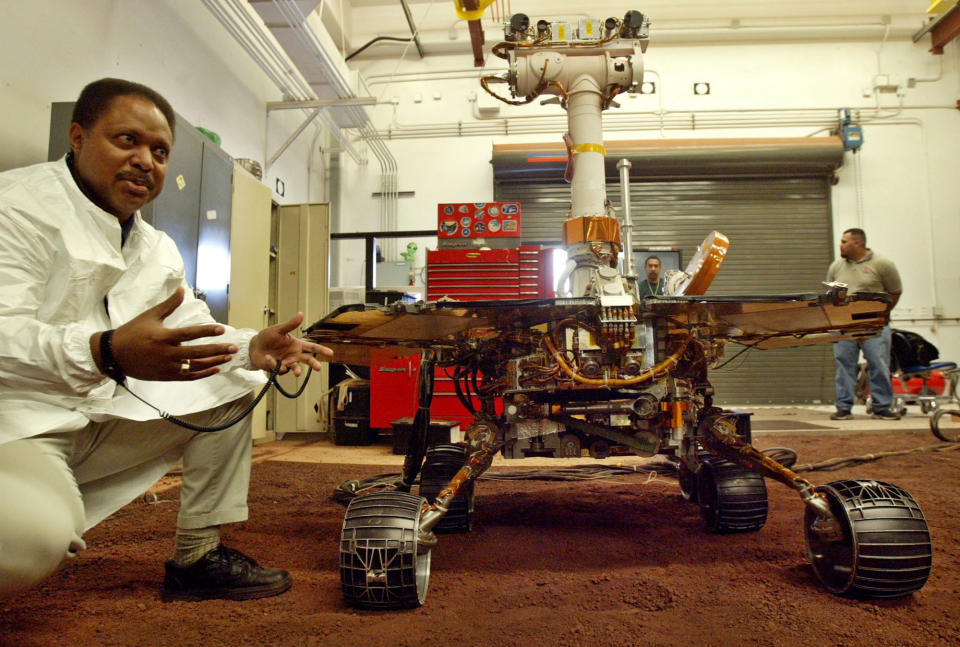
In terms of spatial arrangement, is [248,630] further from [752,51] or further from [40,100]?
[752,51]

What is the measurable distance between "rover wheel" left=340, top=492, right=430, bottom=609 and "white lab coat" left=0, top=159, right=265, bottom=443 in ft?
1.50

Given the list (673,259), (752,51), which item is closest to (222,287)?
(673,259)

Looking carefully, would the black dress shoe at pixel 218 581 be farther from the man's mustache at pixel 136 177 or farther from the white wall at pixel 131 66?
the white wall at pixel 131 66

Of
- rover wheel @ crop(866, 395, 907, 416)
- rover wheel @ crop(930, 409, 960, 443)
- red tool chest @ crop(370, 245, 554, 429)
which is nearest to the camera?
rover wheel @ crop(930, 409, 960, 443)

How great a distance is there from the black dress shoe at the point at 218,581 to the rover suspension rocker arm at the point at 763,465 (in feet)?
3.96

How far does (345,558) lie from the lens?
1.10 m

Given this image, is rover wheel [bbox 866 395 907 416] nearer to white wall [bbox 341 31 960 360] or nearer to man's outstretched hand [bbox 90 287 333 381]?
white wall [bbox 341 31 960 360]

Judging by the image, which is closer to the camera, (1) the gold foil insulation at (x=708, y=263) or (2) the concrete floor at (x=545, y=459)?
(1) the gold foil insulation at (x=708, y=263)

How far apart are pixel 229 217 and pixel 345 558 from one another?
113 inches

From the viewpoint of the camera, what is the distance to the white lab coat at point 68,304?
0.83 m

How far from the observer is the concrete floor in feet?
11.0

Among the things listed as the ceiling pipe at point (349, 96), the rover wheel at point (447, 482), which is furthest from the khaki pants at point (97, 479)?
the ceiling pipe at point (349, 96)

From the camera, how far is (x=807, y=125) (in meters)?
6.48

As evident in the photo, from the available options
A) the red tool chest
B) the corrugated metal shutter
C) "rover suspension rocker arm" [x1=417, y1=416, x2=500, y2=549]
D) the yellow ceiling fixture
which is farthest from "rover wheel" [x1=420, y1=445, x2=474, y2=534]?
the corrugated metal shutter
